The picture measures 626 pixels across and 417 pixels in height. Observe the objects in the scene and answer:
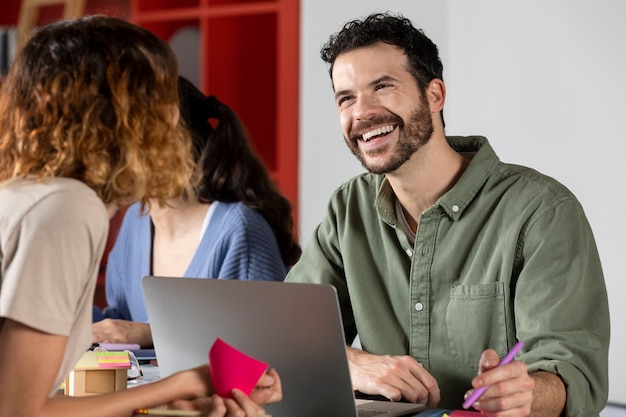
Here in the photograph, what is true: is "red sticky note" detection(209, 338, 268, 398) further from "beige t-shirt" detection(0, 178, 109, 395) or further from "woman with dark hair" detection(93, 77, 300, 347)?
"woman with dark hair" detection(93, 77, 300, 347)

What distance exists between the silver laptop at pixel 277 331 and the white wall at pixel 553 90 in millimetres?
1589

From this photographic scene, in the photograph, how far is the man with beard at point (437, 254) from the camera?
1.50 m

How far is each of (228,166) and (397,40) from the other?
65cm

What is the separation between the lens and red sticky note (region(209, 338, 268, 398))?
1167 millimetres

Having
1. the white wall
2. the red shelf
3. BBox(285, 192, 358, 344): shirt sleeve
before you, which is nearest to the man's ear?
BBox(285, 192, 358, 344): shirt sleeve

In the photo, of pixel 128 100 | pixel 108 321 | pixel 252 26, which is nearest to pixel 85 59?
pixel 128 100

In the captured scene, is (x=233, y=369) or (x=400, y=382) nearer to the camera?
(x=233, y=369)

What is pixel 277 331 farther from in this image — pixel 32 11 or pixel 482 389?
pixel 32 11

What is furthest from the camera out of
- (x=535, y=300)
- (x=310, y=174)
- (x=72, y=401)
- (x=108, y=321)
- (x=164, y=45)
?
(x=310, y=174)

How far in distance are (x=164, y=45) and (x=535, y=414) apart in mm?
737

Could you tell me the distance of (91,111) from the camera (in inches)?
45.2

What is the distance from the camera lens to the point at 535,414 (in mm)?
1362

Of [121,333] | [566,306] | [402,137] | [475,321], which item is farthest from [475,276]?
[121,333]

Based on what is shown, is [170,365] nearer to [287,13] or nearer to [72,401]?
[72,401]
